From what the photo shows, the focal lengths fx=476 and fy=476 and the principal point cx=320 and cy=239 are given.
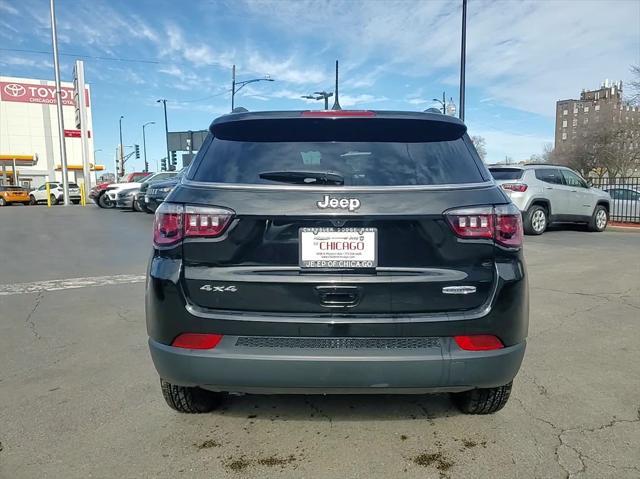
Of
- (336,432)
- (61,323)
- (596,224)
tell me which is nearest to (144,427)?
(336,432)

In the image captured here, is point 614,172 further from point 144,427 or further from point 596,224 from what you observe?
point 144,427

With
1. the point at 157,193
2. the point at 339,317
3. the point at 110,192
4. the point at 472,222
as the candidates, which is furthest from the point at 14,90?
the point at 472,222

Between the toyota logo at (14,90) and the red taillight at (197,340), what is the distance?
64.0 meters

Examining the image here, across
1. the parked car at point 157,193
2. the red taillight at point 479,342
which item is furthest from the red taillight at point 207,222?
the parked car at point 157,193

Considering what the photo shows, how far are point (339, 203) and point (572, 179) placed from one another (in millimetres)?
12478

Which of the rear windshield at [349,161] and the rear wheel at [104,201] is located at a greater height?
the rear windshield at [349,161]

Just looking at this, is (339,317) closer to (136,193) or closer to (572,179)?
(572,179)

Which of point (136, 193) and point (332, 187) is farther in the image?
point (136, 193)

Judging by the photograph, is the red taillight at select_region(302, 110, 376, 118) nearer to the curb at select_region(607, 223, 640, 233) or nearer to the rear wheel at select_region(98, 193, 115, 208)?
the curb at select_region(607, 223, 640, 233)

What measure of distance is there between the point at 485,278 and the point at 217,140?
1620 millimetres

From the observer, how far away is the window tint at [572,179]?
12.6 metres

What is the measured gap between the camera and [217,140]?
8.82 feet

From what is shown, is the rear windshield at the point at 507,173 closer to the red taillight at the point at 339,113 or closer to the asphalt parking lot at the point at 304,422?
the asphalt parking lot at the point at 304,422

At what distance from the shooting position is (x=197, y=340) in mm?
2342
